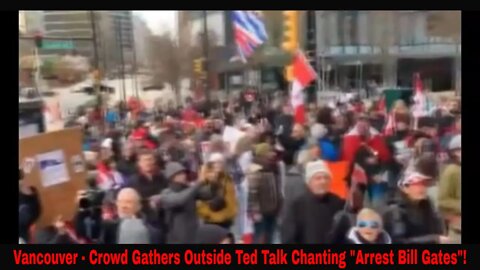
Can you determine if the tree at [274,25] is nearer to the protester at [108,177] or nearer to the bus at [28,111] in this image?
the protester at [108,177]

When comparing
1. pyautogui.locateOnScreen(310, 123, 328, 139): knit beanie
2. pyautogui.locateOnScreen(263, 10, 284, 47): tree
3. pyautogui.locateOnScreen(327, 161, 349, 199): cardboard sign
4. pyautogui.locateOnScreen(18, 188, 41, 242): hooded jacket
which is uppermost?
pyautogui.locateOnScreen(263, 10, 284, 47): tree

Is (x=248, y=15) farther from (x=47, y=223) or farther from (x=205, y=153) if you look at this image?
(x=47, y=223)

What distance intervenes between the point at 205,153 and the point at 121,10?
1.25m

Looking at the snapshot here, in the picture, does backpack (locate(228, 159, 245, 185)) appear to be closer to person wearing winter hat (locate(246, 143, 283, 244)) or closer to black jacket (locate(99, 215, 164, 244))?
person wearing winter hat (locate(246, 143, 283, 244))

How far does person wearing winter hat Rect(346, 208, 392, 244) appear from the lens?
7285 millimetres

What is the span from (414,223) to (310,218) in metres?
0.79

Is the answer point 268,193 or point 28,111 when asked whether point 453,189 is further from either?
point 28,111

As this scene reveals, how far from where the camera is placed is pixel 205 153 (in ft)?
24.1

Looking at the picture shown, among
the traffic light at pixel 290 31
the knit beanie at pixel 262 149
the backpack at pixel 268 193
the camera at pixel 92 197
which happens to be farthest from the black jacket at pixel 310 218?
the camera at pixel 92 197

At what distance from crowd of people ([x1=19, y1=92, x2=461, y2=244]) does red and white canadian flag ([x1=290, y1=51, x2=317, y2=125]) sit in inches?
2.8

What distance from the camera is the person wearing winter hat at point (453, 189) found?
23.9ft

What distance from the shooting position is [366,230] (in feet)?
23.9

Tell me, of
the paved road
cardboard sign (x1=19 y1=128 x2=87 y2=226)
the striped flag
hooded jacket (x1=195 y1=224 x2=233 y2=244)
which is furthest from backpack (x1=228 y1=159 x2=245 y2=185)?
cardboard sign (x1=19 y1=128 x2=87 y2=226)
